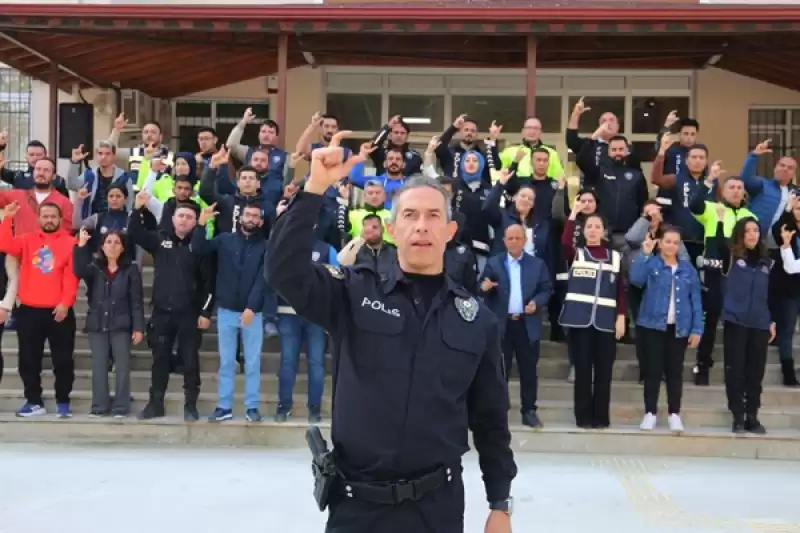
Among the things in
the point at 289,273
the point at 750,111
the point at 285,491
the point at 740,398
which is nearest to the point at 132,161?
the point at 285,491

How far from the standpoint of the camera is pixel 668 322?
718cm

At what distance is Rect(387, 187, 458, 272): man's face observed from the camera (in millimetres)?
2553

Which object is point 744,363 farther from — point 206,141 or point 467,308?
point 206,141

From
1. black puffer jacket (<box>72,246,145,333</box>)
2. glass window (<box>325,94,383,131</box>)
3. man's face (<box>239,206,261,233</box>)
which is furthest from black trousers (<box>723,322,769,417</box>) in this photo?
glass window (<box>325,94,383,131</box>)

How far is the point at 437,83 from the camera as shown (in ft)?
43.7

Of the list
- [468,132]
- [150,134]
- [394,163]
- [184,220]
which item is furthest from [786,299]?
[150,134]

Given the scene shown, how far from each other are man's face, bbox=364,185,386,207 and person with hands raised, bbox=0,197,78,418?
8.90ft

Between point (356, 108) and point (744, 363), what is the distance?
802 cm

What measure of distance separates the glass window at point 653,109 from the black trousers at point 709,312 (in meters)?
5.99

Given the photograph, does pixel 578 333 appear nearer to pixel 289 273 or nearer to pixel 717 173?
pixel 717 173

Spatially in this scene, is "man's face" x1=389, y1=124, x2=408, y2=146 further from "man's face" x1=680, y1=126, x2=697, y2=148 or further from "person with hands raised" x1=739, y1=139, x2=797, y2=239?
"person with hands raised" x1=739, y1=139, x2=797, y2=239

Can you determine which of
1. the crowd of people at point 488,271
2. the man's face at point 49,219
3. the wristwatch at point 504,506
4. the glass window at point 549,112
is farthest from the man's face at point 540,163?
the wristwatch at point 504,506

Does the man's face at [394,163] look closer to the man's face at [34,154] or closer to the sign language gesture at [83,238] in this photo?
the sign language gesture at [83,238]

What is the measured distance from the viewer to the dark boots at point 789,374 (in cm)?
794
